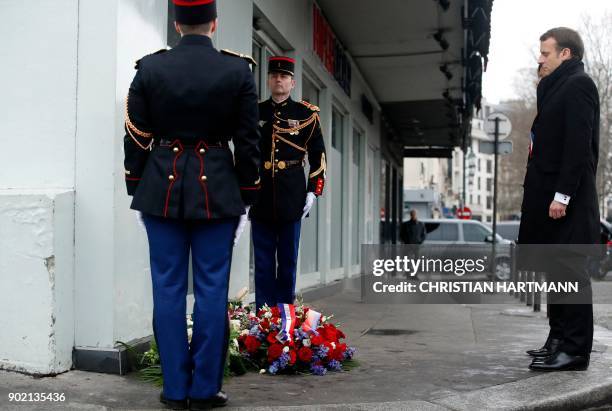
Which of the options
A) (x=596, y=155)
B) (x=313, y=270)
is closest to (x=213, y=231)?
(x=596, y=155)

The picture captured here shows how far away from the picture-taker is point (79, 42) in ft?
15.9

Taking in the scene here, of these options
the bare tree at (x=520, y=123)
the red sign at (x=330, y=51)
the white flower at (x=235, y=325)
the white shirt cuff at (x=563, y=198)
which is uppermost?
the bare tree at (x=520, y=123)

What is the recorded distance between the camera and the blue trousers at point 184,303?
382 centimetres

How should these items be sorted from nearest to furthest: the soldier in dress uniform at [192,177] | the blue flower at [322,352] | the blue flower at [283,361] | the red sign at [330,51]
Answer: the soldier in dress uniform at [192,177], the blue flower at [283,361], the blue flower at [322,352], the red sign at [330,51]

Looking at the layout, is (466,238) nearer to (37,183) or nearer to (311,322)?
(311,322)

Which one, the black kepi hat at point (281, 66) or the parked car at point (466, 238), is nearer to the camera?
the black kepi hat at point (281, 66)

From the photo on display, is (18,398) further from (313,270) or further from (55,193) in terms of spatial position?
(313,270)

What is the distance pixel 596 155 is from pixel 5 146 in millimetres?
3663

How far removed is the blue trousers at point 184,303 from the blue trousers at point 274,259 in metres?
1.91

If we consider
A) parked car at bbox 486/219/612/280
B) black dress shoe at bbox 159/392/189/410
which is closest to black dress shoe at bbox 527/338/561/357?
black dress shoe at bbox 159/392/189/410

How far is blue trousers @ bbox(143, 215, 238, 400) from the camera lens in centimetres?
382

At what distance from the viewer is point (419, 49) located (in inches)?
561

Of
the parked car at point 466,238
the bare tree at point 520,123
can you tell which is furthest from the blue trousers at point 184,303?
the bare tree at point 520,123

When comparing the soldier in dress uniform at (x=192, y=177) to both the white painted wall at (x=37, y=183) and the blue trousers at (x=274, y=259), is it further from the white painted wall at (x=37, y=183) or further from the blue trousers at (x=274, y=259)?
the blue trousers at (x=274, y=259)
